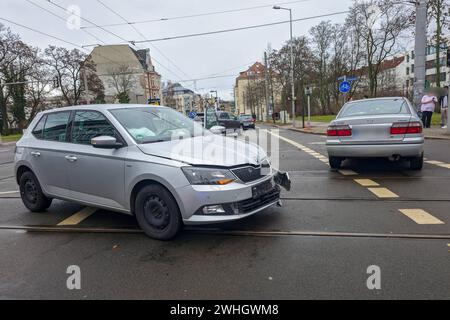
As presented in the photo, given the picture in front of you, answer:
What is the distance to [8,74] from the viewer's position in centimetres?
4219

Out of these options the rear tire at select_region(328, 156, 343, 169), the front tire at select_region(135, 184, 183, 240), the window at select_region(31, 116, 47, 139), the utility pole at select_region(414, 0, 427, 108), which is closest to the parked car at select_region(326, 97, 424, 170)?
the rear tire at select_region(328, 156, 343, 169)

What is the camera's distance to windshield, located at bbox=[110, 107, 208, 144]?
437cm

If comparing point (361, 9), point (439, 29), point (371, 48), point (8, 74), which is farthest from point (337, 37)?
point (8, 74)

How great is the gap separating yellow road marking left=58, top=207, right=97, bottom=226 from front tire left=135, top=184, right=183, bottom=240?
147 centimetres

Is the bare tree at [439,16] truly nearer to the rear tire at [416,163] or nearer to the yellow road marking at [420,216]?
the rear tire at [416,163]

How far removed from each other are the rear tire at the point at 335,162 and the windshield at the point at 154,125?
12.8 feet

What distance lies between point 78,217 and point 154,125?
6.58 ft

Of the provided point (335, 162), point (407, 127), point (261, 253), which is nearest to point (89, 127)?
point (261, 253)

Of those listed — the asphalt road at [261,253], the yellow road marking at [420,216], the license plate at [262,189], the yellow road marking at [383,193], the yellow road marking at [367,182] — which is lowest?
the asphalt road at [261,253]

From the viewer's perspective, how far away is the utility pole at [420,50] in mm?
14164

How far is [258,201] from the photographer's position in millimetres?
4012

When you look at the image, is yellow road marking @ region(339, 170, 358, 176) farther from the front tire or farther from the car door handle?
the car door handle

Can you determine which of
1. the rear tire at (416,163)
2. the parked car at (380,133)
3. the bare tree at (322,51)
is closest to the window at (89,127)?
the parked car at (380,133)
